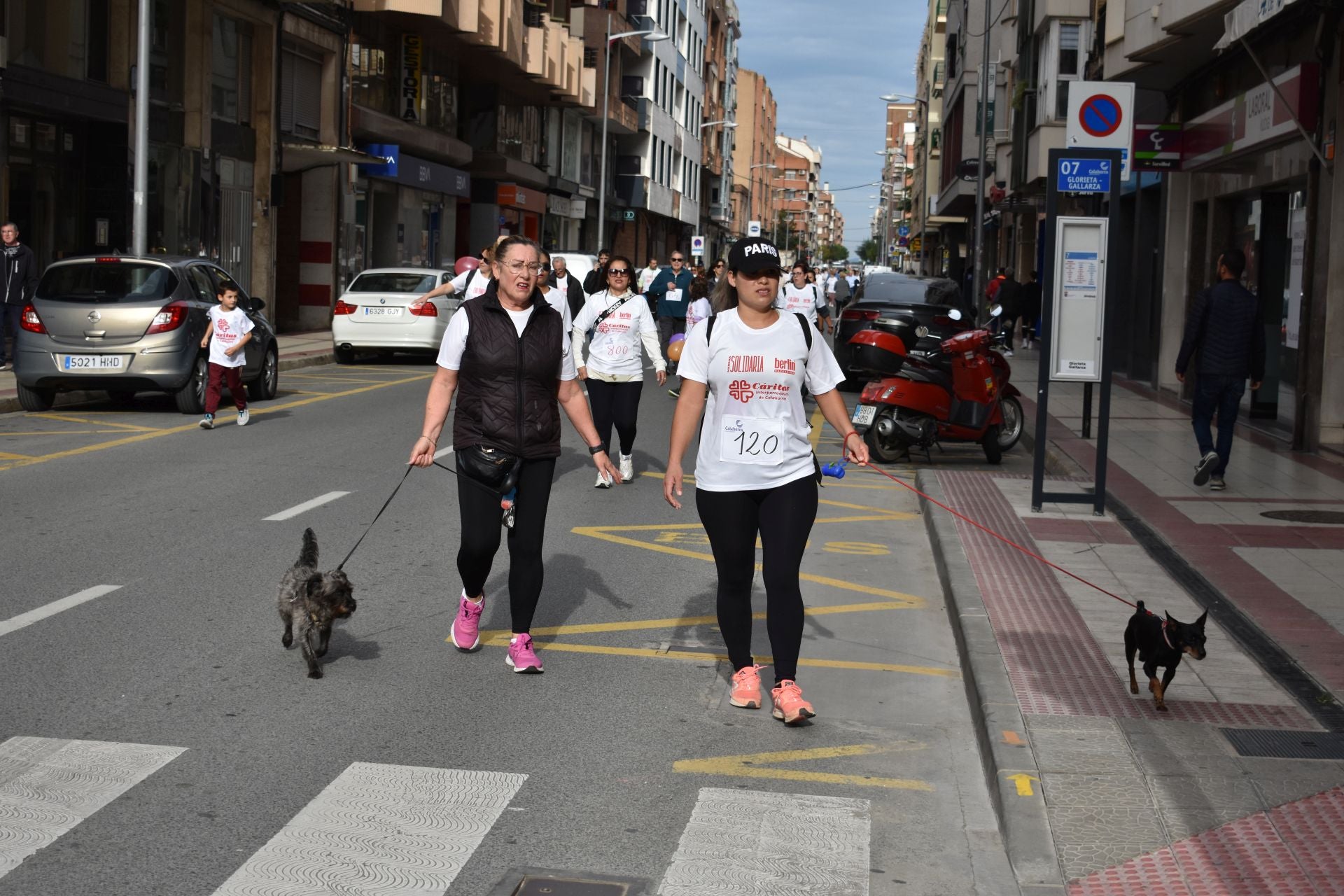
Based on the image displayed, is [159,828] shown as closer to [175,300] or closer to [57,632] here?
[57,632]

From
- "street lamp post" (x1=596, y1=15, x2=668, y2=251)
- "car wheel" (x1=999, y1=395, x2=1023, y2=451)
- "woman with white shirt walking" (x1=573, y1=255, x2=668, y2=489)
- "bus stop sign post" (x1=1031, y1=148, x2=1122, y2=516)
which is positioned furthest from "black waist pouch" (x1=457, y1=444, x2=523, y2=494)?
"street lamp post" (x1=596, y1=15, x2=668, y2=251)

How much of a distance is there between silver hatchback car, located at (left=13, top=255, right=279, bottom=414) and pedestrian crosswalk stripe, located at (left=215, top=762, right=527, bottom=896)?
12020 millimetres

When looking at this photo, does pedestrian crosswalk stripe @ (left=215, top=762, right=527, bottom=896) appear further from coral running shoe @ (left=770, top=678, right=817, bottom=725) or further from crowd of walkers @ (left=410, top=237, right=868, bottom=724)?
crowd of walkers @ (left=410, top=237, right=868, bottom=724)

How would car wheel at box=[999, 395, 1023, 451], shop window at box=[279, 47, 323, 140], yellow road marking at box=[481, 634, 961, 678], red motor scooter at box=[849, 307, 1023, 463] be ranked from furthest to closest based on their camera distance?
shop window at box=[279, 47, 323, 140]
car wheel at box=[999, 395, 1023, 451]
red motor scooter at box=[849, 307, 1023, 463]
yellow road marking at box=[481, 634, 961, 678]

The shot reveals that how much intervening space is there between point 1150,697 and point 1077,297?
5678 millimetres

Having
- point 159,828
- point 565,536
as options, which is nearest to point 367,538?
point 565,536

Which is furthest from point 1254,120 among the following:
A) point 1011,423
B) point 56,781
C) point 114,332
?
point 56,781

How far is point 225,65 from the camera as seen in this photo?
30469mm

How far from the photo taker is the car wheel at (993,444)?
1527 centimetres

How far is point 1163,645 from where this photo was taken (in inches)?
240

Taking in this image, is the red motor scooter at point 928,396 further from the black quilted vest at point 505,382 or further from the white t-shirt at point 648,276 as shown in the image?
the white t-shirt at point 648,276

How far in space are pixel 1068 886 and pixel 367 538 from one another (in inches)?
247

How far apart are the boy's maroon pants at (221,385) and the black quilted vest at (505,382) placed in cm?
944

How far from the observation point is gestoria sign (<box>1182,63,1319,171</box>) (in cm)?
1572
